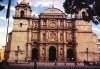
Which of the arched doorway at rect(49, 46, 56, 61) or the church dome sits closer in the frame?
the arched doorway at rect(49, 46, 56, 61)

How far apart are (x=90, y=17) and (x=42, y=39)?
35.9 metres

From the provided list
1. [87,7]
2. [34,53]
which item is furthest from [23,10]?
[87,7]

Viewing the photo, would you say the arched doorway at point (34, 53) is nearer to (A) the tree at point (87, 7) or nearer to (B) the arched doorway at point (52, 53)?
(B) the arched doorway at point (52, 53)

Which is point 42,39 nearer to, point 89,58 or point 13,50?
point 13,50

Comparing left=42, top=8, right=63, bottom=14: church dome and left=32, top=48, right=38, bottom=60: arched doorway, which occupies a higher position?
left=42, top=8, right=63, bottom=14: church dome

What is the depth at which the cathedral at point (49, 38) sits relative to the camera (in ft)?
194

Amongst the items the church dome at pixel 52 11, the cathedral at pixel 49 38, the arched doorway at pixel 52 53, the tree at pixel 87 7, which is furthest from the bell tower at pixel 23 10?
the tree at pixel 87 7

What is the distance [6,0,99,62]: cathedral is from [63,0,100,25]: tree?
34.4 metres

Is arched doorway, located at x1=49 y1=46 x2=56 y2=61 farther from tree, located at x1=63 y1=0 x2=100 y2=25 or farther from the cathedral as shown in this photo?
tree, located at x1=63 y1=0 x2=100 y2=25

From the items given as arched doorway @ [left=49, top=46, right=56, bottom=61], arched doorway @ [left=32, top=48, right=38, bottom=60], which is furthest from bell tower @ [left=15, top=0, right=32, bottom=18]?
arched doorway @ [left=49, top=46, right=56, bottom=61]

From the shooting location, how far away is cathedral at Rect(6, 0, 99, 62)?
59.1 m

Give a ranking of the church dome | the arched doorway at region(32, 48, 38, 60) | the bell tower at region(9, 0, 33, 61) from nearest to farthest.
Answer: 1. the bell tower at region(9, 0, 33, 61)
2. the arched doorway at region(32, 48, 38, 60)
3. the church dome

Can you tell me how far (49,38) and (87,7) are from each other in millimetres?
36589

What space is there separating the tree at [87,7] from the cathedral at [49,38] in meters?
34.4
